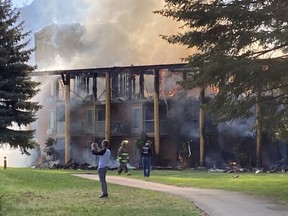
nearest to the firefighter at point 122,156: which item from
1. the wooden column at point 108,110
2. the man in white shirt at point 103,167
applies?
the man in white shirt at point 103,167

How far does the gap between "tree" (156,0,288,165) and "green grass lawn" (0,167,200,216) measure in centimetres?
360

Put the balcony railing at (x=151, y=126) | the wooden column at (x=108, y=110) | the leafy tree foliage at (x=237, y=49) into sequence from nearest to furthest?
the leafy tree foliage at (x=237, y=49) < the wooden column at (x=108, y=110) < the balcony railing at (x=151, y=126)

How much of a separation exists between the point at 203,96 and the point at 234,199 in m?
18.6

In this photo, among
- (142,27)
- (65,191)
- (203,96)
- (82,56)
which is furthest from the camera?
(82,56)

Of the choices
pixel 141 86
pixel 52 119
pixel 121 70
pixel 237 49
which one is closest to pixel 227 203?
Result: pixel 237 49

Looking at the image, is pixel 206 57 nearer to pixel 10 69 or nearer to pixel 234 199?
pixel 234 199

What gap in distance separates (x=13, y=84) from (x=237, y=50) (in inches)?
468

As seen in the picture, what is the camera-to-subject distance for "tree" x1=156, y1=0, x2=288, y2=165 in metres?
14.6

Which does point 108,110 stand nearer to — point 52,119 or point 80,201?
point 52,119

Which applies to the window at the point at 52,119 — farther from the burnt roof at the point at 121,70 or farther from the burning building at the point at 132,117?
the burnt roof at the point at 121,70

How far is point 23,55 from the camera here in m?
24.9

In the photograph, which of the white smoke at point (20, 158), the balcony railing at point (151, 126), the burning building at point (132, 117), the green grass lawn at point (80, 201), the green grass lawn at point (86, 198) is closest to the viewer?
the green grass lawn at point (80, 201)

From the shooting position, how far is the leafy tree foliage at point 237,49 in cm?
1456

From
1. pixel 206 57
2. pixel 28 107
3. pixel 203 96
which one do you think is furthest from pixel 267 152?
pixel 206 57
